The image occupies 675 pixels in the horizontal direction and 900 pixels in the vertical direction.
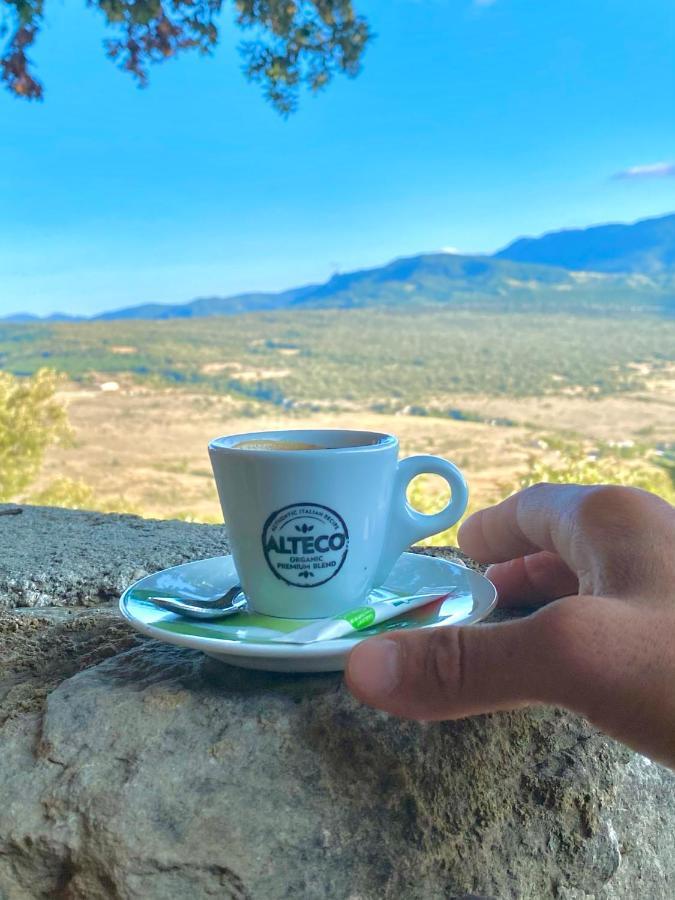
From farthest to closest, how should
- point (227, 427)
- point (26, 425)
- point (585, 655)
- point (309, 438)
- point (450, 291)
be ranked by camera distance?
point (450, 291), point (227, 427), point (26, 425), point (309, 438), point (585, 655)

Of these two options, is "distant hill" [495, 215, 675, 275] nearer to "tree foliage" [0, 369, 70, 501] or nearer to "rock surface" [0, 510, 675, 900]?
"tree foliage" [0, 369, 70, 501]

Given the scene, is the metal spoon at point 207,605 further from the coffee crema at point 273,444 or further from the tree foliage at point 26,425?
the tree foliage at point 26,425

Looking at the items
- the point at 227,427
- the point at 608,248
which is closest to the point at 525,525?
the point at 227,427

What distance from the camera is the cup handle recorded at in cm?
62

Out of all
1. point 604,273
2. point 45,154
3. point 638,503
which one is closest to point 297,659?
point 638,503

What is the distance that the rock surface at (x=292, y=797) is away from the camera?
38 cm

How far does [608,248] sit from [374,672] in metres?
24.1

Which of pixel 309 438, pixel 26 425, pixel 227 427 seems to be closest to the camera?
pixel 309 438

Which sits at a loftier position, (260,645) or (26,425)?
(260,645)

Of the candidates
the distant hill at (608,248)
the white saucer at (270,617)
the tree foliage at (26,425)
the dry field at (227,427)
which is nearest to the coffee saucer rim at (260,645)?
the white saucer at (270,617)

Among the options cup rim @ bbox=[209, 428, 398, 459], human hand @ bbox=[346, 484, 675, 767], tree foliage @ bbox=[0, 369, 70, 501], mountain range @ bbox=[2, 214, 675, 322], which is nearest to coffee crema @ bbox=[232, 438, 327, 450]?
cup rim @ bbox=[209, 428, 398, 459]

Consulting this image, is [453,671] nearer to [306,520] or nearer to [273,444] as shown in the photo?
[306,520]

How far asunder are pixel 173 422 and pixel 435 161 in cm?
1757

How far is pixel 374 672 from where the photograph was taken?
1.34 ft
